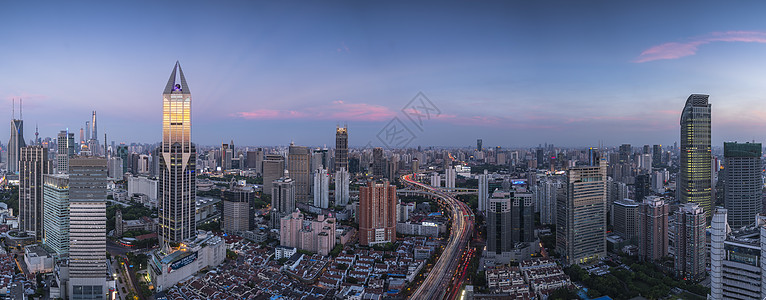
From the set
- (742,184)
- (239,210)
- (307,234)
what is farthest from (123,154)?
(742,184)

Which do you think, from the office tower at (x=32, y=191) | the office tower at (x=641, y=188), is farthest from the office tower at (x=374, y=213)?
the office tower at (x=641, y=188)

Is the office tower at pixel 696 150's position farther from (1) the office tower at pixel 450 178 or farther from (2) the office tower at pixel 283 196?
(2) the office tower at pixel 283 196

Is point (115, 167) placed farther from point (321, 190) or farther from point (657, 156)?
point (657, 156)

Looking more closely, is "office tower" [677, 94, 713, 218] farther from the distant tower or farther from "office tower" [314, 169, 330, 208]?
the distant tower

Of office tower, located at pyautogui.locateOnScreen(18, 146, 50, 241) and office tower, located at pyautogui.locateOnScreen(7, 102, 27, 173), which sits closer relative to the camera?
office tower, located at pyautogui.locateOnScreen(18, 146, 50, 241)

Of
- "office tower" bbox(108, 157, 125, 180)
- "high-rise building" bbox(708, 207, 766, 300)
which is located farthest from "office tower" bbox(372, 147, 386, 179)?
"high-rise building" bbox(708, 207, 766, 300)

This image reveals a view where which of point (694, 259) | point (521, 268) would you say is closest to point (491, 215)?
point (521, 268)
